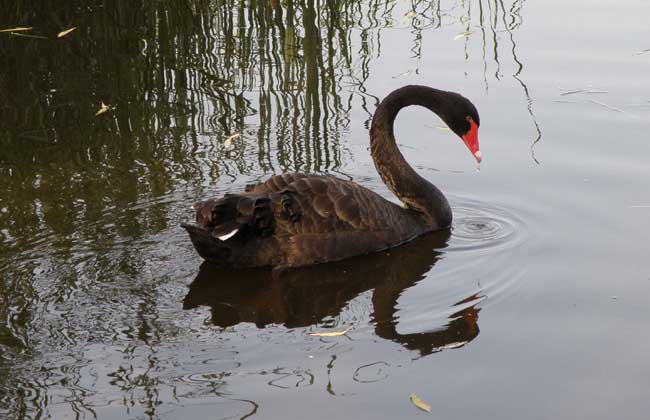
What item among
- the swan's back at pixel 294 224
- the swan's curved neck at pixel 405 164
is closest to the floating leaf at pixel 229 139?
the swan's curved neck at pixel 405 164

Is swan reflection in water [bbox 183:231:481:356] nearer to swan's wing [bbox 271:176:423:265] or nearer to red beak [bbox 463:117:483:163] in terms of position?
swan's wing [bbox 271:176:423:265]

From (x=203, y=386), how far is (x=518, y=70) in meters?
4.86

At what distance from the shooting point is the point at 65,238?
5.98 m

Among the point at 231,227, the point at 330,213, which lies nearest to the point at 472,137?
the point at 330,213

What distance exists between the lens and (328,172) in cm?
715

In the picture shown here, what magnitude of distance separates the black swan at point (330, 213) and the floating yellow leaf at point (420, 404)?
163 centimetres

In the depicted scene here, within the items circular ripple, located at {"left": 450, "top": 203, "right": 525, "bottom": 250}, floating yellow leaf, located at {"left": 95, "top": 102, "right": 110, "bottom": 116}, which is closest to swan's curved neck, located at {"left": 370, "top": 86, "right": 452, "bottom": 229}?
circular ripple, located at {"left": 450, "top": 203, "right": 525, "bottom": 250}

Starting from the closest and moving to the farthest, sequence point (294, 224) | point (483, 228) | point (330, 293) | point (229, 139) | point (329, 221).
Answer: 1. point (330, 293)
2. point (294, 224)
3. point (329, 221)
4. point (483, 228)
5. point (229, 139)

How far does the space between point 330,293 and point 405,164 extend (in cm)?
136

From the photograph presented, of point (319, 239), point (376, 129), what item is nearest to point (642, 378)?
point (319, 239)

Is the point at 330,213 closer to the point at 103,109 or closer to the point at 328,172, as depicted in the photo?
the point at 328,172

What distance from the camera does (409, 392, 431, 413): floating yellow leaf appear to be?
4.38m

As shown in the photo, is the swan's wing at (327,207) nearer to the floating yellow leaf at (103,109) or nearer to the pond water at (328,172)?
the pond water at (328,172)

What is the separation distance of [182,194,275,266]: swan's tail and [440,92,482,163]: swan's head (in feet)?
4.78
